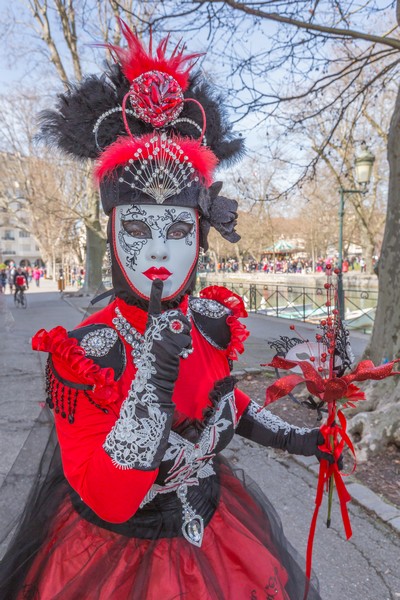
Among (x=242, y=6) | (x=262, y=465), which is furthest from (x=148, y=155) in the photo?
(x=242, y=6)

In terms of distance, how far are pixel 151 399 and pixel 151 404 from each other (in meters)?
0.01

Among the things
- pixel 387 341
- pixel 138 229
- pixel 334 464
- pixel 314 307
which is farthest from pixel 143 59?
pixel 314 307

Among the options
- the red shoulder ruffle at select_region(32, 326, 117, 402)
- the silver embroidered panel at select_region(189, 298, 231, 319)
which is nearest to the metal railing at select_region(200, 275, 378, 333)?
the silver embroidered panel at select_region(189, 298, 231, 319)

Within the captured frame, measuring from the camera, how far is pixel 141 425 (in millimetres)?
1058

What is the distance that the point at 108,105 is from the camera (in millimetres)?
1549

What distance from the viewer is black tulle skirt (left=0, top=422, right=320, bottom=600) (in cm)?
123

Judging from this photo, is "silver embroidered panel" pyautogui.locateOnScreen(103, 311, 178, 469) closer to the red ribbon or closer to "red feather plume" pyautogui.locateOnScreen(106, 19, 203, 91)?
the red ribbon

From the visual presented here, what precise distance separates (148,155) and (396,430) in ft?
11.9

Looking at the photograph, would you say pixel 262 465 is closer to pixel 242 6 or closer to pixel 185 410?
pixel 185 410

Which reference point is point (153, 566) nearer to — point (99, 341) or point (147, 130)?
point (99, 341)

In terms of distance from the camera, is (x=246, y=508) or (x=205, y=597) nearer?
(x=205, y=597)

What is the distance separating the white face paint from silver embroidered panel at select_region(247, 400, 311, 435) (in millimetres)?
578

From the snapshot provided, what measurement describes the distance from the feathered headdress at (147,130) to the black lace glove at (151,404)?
52cm

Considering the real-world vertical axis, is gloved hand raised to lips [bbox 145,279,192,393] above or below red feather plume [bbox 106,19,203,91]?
below
